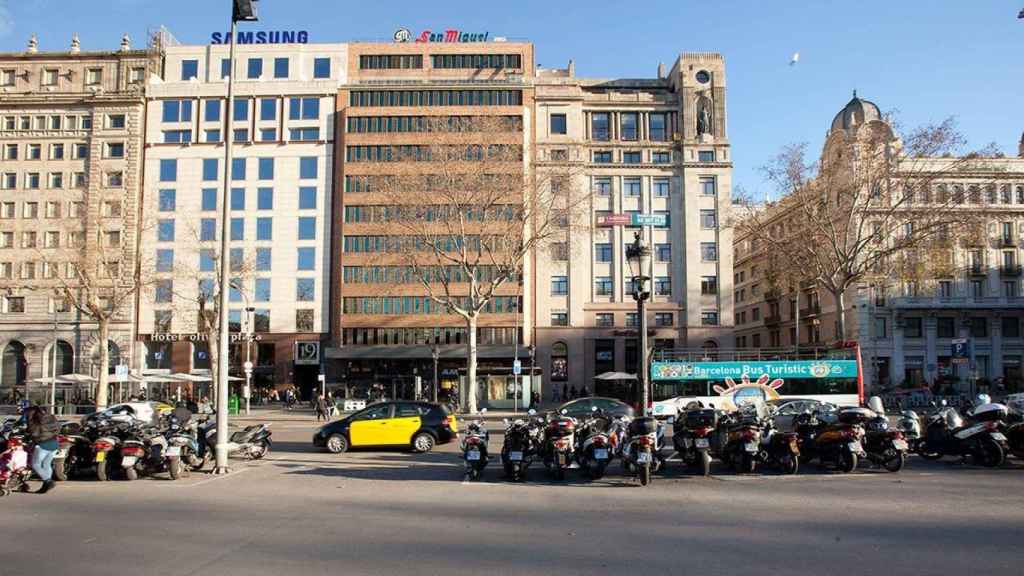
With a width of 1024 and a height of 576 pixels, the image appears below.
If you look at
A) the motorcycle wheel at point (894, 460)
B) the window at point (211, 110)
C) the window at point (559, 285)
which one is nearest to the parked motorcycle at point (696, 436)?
the motorcycle wheel at point (894, 460)

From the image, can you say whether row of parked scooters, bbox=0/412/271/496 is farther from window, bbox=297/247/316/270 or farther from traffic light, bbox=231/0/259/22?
window, bbox=297/247/316/270

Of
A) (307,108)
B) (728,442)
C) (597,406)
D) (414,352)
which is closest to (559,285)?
(414,352)

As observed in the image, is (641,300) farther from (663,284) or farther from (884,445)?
(663,284)

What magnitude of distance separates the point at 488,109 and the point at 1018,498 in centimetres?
5451

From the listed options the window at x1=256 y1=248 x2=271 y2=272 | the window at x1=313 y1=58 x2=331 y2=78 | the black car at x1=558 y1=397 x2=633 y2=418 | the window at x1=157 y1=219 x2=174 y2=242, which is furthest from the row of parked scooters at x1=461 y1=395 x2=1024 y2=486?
the window at x1=313 y1=58 x2=331 y2=78

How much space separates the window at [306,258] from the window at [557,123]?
22.0 metres

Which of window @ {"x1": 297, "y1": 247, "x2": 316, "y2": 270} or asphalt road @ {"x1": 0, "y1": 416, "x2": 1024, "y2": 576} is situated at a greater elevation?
window @ {"x1": 297, "y1": 247, "x2": 316, "y2": 270}

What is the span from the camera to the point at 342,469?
16703 mm

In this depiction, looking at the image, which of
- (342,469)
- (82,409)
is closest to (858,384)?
(342,469)

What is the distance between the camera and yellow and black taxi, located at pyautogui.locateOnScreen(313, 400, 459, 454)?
67.3 ft

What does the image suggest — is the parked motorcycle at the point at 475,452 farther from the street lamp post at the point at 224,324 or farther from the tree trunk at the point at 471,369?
the tree trunk at the point at 471,369

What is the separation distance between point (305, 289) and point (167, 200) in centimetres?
1304

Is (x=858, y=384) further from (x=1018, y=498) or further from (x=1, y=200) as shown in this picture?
(x=1, y=200)

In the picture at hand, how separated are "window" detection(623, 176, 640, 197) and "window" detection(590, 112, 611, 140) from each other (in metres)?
4.59
